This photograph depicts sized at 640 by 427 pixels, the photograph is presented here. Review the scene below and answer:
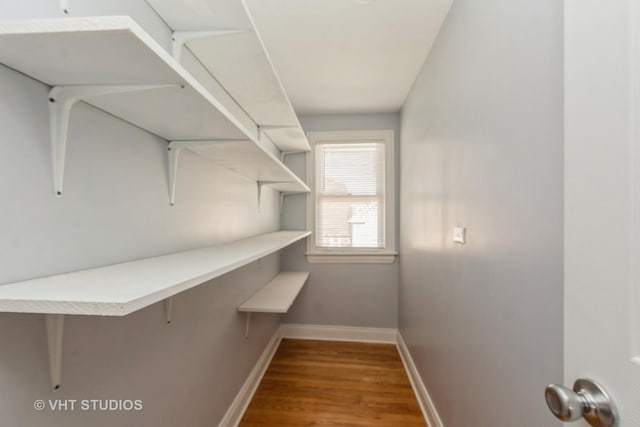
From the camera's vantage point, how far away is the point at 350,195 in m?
2.89

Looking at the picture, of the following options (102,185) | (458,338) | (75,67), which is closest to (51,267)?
(102,185)

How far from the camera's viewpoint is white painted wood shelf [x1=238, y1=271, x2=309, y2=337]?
1760 millimetres

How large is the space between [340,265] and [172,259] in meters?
2.12

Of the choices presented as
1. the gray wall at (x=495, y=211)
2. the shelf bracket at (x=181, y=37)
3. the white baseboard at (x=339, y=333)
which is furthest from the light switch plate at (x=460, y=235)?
the white baseboard at (x=339, y=333)

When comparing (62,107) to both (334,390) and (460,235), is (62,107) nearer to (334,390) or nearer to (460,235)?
(460,235)

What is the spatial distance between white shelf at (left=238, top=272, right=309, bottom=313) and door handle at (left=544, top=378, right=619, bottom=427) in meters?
1.47

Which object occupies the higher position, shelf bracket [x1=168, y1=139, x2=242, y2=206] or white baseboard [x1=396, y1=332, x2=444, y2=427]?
shelf bracket [x1=168, y1=139, x2=242, y2=206]

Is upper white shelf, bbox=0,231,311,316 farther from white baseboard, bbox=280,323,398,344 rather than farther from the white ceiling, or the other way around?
white baseboard, bbox=280,323,398,344

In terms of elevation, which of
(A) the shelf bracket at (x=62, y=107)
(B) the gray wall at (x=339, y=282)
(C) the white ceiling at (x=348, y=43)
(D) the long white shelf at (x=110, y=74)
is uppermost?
(C) the white ceiling at (x=348, y=43)

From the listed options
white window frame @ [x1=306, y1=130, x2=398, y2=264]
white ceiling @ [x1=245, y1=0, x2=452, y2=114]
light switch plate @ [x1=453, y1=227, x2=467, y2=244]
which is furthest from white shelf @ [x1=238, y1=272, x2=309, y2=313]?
white ceiling @ [x1=245, y1=0, x2=452, y2=114]

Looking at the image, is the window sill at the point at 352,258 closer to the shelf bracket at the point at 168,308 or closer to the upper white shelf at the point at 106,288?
the shelf bracket at the point at 168,308

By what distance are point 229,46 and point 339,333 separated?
2.63 metres

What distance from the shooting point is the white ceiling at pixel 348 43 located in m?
1.43

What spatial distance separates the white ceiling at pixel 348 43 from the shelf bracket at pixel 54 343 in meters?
1.54
